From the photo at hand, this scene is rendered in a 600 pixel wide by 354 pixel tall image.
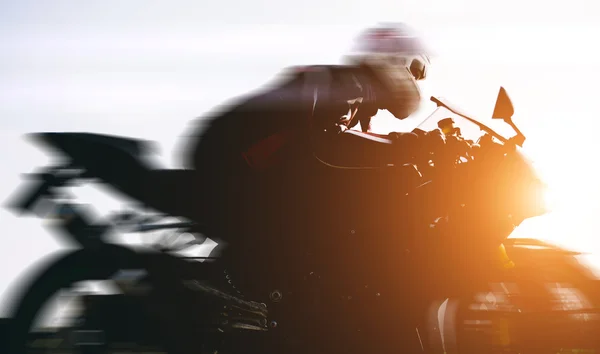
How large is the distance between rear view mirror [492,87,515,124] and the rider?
40 centimetres

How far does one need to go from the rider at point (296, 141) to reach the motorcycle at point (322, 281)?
14cm

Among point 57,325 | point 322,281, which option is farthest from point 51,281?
point 322,281

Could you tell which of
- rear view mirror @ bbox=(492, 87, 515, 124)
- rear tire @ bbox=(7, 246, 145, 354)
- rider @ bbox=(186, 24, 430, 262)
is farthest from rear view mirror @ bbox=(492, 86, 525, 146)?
rear tire @ bbox=(7, 246, 145, 354)

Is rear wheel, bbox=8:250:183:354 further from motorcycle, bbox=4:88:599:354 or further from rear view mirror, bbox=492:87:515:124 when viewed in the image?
rear view mirror, bbox=492:87:515:124

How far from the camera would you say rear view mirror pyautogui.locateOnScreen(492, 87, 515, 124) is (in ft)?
15.5

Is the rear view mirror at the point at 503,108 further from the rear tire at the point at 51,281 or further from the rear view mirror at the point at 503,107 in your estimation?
the rear tire at the point at 51,281

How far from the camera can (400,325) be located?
15.5ft

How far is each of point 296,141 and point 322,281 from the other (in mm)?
731

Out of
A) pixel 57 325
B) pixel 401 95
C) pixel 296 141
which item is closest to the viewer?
pixel 57 325

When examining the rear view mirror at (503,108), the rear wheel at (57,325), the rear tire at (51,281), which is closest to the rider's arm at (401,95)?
the rear view mirror at (503,108)

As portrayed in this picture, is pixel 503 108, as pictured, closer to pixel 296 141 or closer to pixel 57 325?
pixel 296 141

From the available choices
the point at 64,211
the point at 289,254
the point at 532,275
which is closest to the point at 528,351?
the point at 532,275

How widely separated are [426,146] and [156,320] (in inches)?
64.4

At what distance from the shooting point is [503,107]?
472 centimetres
